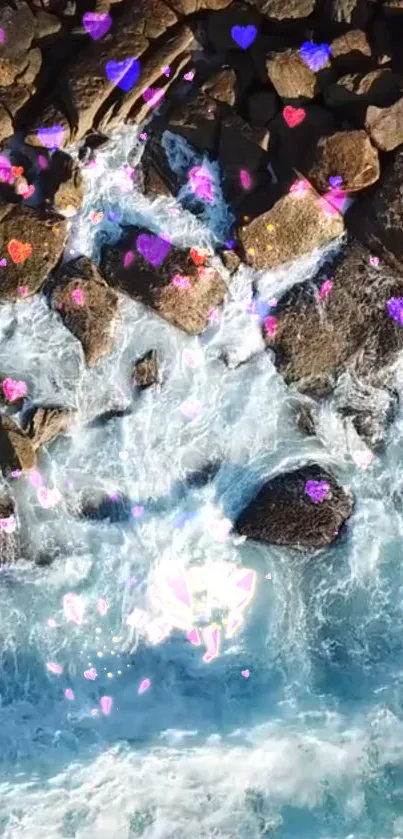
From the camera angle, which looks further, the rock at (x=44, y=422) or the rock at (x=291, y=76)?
the rock at (x=44, y=422)

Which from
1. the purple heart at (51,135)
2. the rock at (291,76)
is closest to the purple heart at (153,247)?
the purple heart at (51,135)

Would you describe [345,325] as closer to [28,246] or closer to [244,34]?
[244,34]

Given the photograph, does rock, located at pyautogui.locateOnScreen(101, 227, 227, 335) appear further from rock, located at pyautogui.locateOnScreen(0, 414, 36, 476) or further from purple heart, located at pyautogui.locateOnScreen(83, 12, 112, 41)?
purple heart, located at pyautogui.locateOnScreen(83, 12, 112, 41)

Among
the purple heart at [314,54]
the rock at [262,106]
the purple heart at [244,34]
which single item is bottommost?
the rock at [262,106]

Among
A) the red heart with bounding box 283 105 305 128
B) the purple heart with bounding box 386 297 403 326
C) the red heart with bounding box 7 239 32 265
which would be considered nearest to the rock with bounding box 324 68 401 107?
the red heart with bounding box 283 105 305 128

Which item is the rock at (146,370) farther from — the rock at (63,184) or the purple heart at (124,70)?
the purple heart at (124,70)

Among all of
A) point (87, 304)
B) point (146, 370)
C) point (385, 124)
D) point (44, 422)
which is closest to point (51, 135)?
point (87, 304)

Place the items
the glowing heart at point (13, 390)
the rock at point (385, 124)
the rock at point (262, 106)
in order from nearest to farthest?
the rock at point (385, 124), the rock at point (262, 106), the glowing heart at point (13, 390)

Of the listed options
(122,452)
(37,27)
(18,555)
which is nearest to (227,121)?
(37,27)
